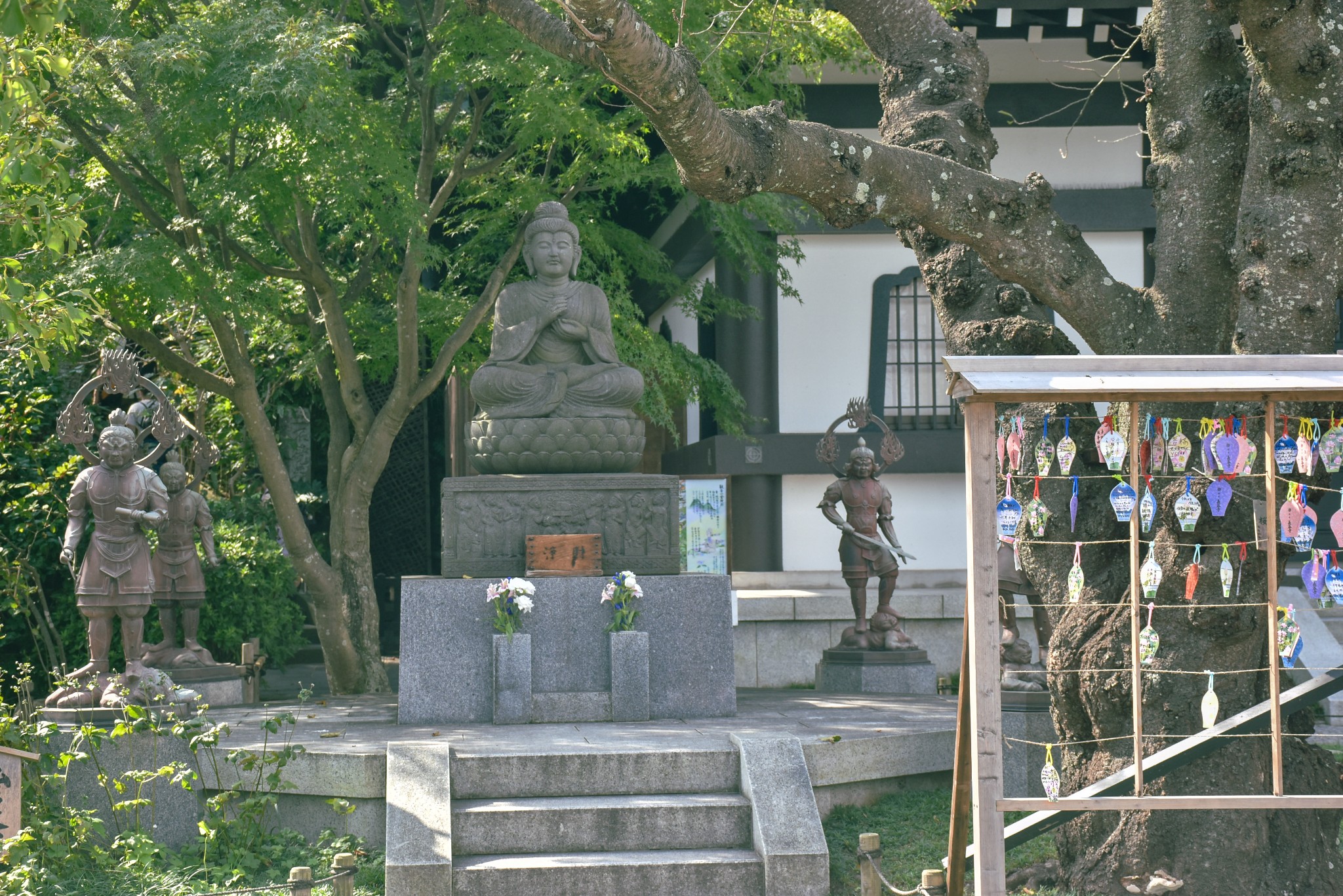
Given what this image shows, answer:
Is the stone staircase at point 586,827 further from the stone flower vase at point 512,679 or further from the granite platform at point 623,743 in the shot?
the stone flower vase at point 512,679

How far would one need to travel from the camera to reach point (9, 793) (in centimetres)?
584

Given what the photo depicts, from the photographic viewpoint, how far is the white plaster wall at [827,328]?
13.0 m

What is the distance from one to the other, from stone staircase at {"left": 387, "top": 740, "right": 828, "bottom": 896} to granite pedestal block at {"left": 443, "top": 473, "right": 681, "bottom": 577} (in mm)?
2048

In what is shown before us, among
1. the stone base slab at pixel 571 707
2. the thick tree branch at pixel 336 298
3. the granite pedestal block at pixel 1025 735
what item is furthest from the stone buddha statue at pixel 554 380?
the granite pedestal block at pixel 1025 735

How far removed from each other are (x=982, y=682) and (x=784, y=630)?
315 inches

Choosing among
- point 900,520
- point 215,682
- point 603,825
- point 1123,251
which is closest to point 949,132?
point 603,825

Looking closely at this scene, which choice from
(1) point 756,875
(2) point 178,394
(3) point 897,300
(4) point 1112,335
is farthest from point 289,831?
(2) point 178,394

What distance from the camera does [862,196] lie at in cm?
601

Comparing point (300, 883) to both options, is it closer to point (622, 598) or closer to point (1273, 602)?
point (622, 598)

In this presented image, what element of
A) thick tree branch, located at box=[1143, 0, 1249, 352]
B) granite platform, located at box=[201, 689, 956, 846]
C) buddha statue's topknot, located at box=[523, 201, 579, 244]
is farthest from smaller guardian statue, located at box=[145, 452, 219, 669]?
thick tree branch, located at box=[1143, 0, 1249, 352]

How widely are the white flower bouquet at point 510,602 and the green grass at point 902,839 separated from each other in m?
2.24

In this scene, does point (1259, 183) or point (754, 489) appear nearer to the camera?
point (1259, 183)

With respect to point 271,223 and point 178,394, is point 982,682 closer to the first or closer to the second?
point 271,223

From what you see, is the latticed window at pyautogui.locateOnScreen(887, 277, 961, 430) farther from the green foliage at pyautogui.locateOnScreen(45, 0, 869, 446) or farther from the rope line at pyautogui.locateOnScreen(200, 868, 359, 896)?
the rope line at pyautogui.locateOnScreen(200, 868, 359, 896)
